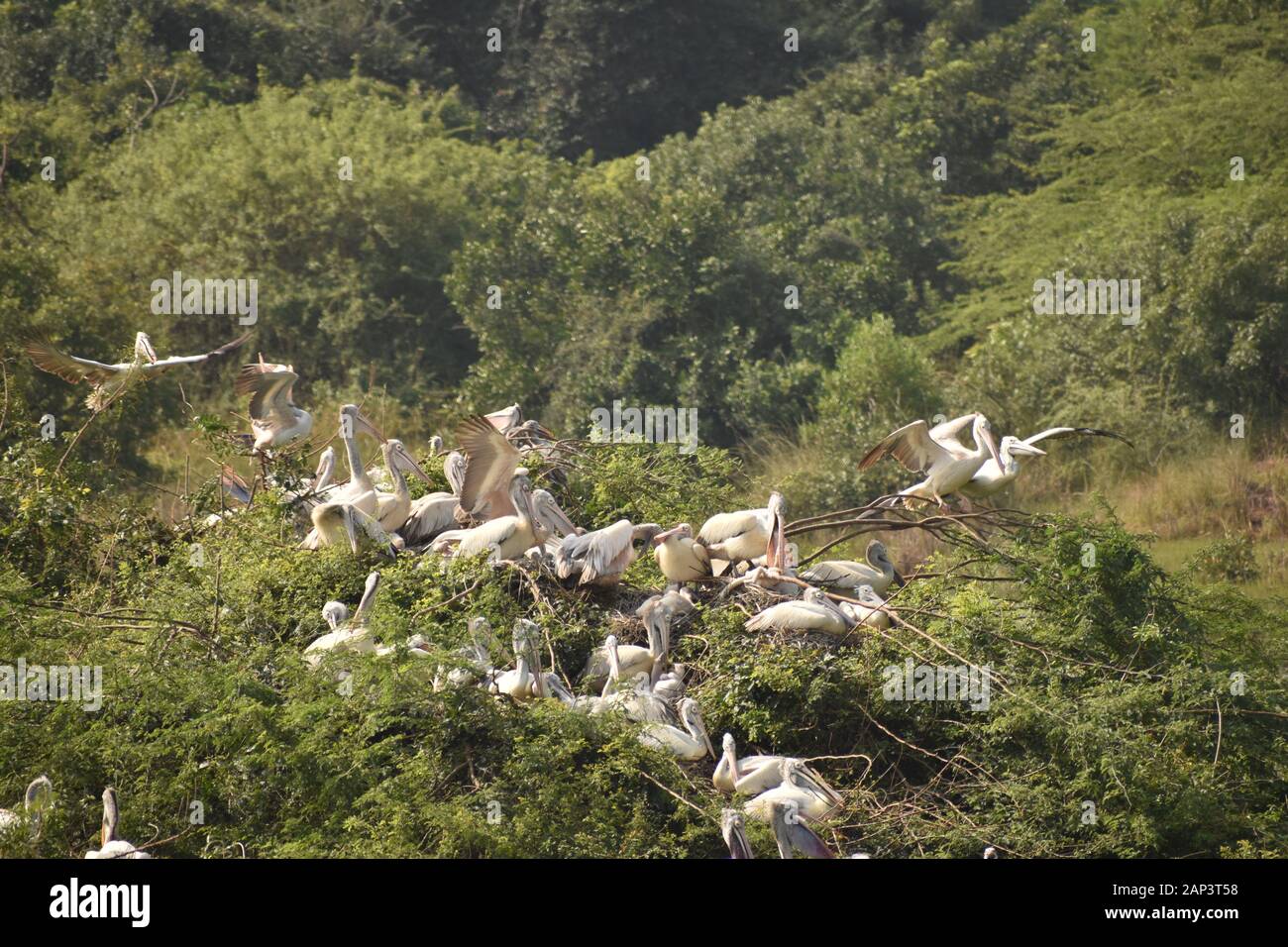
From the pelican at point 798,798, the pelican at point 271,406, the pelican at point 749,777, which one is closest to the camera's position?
the pelican at point 798,798

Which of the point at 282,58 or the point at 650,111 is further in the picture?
the point at 650,111

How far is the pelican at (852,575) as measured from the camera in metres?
9.13

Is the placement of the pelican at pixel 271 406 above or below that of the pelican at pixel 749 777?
above

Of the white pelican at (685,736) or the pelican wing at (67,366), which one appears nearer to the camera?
the white pelican at (685,736)

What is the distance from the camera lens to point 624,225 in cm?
2119

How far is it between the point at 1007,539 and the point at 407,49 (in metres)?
20.9

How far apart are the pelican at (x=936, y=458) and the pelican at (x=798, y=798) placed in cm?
234

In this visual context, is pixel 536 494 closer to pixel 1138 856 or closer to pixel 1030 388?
pixel 1138 856

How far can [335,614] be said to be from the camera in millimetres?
8297

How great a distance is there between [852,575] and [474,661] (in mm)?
2330

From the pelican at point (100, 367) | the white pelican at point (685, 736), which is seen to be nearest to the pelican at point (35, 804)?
the white pelican at point (685, 736)

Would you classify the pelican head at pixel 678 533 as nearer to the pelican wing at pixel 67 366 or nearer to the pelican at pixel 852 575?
the pelican at pixel 852 575
